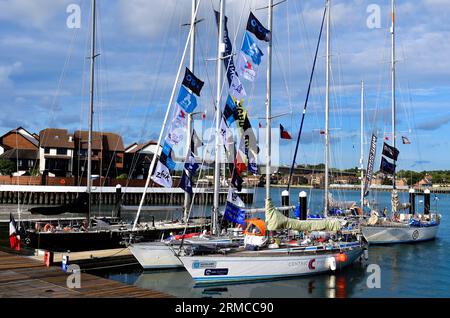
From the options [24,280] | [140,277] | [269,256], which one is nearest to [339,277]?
[269,256]

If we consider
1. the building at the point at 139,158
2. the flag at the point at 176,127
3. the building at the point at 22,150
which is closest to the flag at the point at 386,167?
the flag at the point at 176,127

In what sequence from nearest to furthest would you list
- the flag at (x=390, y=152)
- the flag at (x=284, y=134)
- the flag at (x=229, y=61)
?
the flag at (x=229, y=61), the flag at (x=284, y=134), the flag at (x=390, y=152)

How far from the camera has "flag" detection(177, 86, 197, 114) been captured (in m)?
26.0

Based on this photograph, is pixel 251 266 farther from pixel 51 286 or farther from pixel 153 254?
pixel 51 286

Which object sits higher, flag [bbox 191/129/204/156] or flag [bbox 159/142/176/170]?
flag [bbox 191/129/204/156]

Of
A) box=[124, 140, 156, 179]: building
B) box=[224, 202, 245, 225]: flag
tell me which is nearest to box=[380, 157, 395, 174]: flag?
box=[224, 202, 245, 225]: flag

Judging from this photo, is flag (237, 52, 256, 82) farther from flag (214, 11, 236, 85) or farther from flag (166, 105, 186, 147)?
flag (166, 105, 186, 147)

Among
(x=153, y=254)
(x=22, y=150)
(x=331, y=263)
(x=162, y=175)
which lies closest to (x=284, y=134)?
(x=162, y=175)

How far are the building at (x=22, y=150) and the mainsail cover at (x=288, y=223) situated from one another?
7082cm

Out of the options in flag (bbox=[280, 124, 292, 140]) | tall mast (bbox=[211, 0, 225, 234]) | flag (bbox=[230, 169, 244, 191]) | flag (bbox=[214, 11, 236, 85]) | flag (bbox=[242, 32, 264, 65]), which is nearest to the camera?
tall mast (bbox=[211, 0, 225, 234])

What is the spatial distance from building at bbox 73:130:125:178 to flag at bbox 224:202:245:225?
218ft

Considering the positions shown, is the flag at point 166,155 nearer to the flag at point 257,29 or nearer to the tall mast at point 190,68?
the tall mast at point 190,68

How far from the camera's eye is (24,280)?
1750 centimetres

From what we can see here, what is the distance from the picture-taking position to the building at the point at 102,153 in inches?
3494
